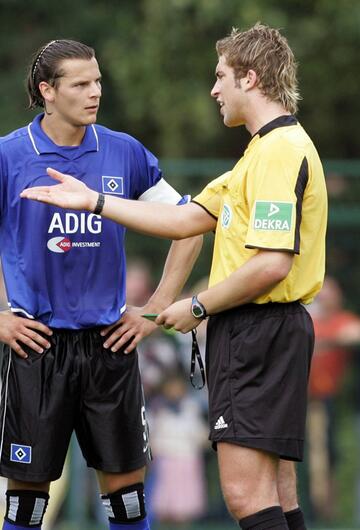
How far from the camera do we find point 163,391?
8.85m

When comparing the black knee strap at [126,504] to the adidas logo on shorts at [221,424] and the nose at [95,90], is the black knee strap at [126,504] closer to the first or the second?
the adidas logo on shorts at [221,424]

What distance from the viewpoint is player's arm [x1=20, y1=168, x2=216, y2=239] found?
4.89m

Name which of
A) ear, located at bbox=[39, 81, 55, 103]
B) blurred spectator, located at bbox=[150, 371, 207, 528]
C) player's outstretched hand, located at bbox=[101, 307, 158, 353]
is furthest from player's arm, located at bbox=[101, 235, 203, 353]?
blurred spectator, located at bbox=[150, 371, 207, 528]

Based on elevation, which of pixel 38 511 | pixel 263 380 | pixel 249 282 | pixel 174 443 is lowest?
pixel 174 443

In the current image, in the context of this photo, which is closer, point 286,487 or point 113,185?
point 286,487

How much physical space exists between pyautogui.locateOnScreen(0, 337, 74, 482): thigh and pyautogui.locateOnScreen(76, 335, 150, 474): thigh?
90 millimetres

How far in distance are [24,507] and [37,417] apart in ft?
1.28

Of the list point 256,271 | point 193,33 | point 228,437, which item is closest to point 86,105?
point 256,271

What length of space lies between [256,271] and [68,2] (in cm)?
958

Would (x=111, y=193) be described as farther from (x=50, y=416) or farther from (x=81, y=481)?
(x=81, y=481)

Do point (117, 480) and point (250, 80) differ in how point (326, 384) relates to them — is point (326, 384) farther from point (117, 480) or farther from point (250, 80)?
point (250, 80)

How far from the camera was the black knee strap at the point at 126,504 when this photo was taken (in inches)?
214

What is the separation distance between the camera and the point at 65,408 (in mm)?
5359

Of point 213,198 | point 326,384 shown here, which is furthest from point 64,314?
point 326,384
